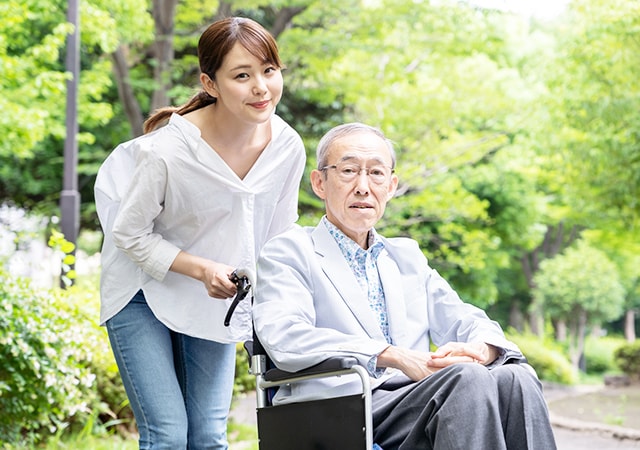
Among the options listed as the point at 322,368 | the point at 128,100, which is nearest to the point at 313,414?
the point at 322,368

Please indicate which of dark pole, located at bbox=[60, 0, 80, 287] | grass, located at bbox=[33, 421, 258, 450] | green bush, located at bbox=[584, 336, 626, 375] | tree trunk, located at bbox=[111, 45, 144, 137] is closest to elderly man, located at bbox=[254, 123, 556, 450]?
grass, located at bbox=[33, 421, 258, 450]

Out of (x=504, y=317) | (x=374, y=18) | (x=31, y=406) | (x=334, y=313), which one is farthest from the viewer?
(x=504, y=317)

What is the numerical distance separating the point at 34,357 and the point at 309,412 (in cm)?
244

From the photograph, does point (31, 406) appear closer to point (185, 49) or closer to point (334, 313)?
point (334, 313)

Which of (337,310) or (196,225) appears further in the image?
(196,225)

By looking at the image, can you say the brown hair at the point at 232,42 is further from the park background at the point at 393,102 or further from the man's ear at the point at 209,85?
the park background at the point at 393,102

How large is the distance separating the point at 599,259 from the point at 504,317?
5.79 m

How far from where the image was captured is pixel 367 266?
2.51 meters

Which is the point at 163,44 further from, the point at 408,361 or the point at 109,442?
the point at 408,361

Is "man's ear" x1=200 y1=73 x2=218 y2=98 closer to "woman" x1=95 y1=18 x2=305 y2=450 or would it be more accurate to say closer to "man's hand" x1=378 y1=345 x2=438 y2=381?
"woman" x1=95 y1=18 x2=305 y2=450

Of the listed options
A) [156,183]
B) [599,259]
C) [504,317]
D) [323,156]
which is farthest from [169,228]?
[504,317]

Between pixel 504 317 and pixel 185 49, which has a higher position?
pixel 185 49

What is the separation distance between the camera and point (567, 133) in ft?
42.4

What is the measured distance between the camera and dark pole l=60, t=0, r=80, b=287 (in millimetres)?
8438
